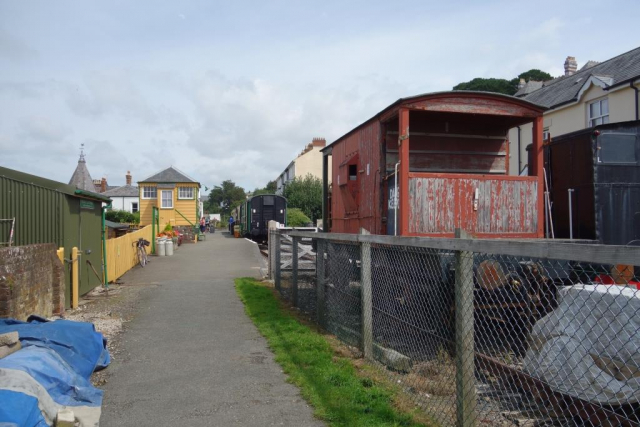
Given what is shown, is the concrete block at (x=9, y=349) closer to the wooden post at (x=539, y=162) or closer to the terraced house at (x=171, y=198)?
the wooden post at (x=539, y=162)

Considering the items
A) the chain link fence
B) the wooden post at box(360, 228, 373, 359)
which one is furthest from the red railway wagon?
the wooden post at box(360, 228, 373, 359)

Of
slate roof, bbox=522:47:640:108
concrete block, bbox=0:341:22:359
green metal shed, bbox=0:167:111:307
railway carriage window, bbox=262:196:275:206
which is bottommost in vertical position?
concrete block, bbox=0:341:22:359

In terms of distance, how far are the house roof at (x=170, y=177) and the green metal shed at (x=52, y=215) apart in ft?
74.0

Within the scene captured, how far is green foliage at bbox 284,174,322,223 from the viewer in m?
46.8

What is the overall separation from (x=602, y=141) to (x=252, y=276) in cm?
999

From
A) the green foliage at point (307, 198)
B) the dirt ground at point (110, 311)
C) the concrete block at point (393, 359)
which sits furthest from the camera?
the green foliage at point (307, 198)

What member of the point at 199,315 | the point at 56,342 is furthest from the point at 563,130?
the point at 56,342

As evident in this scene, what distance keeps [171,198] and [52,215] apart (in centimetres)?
2517

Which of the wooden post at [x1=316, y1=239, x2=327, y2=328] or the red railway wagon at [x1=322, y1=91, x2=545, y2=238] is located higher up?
the red railway wagon at [x1=322, y1=91, x2=545, y2=238]

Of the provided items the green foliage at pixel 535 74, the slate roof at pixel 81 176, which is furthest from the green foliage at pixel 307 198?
the green foliage at pixel 535 74

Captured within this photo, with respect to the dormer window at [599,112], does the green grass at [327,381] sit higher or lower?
lower

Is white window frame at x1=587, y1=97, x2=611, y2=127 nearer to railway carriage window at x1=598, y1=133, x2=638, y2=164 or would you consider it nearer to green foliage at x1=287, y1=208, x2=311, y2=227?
railway carriage window at x1=598, y1=133, x2=638, y2=164

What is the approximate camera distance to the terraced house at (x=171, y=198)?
34.3m

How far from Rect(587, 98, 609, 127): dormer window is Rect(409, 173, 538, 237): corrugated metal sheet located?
1266 centimetres
